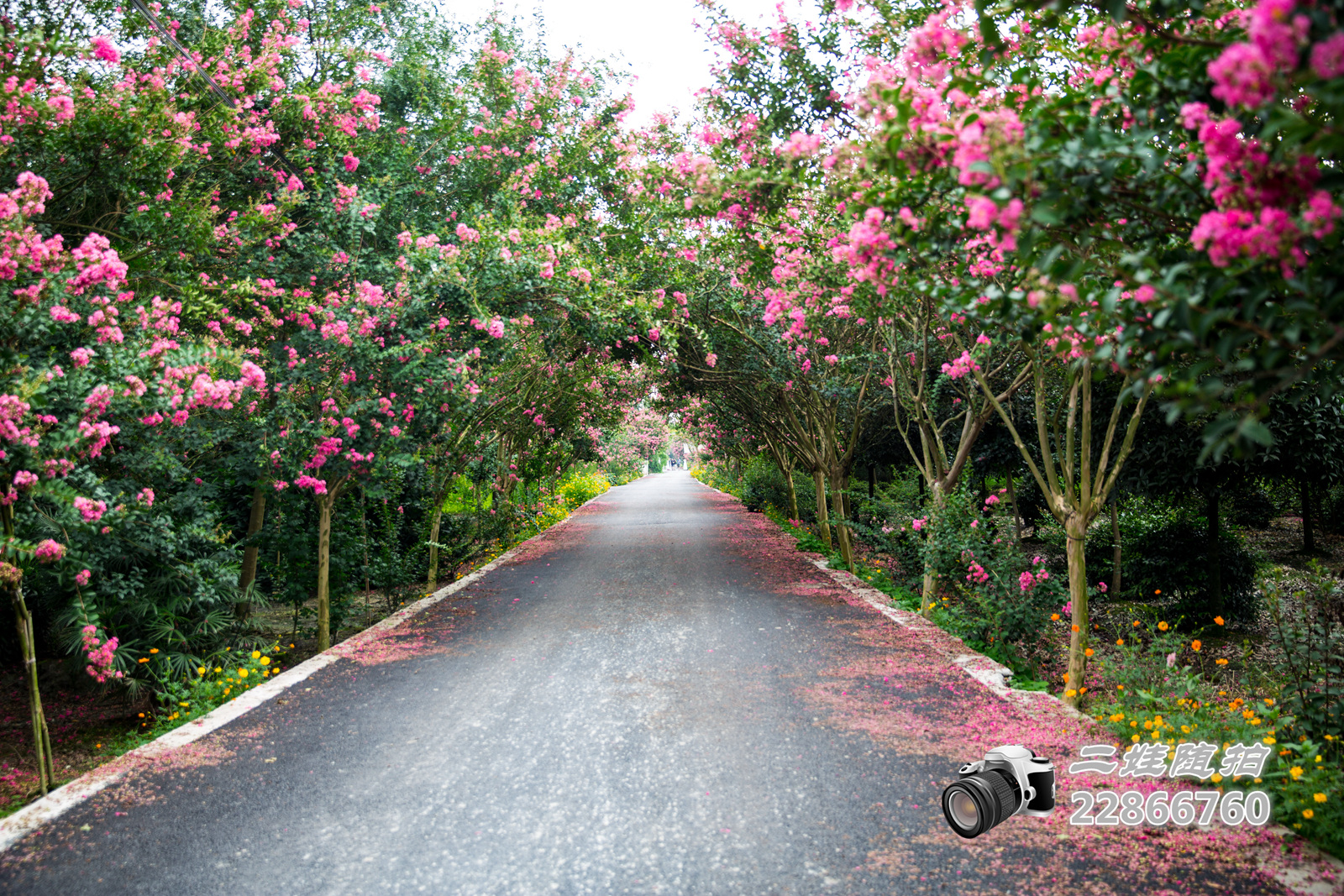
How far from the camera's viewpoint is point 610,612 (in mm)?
7645

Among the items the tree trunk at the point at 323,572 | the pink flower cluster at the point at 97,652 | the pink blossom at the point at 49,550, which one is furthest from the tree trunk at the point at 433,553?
the pink blossom at the point at 49,550

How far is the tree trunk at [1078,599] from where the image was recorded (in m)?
4.93

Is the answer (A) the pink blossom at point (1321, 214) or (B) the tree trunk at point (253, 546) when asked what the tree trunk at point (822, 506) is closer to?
(B) the tree trunk at point (253, 546)

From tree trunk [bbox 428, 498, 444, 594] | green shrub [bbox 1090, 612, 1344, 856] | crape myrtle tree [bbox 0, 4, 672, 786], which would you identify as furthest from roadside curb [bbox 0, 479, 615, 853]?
green shrub [bbox 1090, 612, 1344, 856]

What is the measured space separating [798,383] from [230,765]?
8452 mm

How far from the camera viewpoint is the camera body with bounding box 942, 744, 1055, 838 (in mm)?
2812

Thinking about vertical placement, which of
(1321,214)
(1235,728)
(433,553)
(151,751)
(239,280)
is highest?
(239,280)

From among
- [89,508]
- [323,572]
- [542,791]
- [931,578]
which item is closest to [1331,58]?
[542,791]

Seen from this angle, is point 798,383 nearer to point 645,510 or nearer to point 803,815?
point 803,815

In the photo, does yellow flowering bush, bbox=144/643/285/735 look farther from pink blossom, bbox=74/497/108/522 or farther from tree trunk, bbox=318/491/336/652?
pink blossom, bbox=74/497/108/522

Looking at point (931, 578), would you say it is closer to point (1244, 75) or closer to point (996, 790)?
point (996, 790)

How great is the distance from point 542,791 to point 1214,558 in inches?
324

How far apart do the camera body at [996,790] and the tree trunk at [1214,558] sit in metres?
6.67

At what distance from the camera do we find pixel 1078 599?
506 cm
